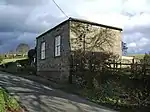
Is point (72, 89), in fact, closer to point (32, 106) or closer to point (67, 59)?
point (67, 59)

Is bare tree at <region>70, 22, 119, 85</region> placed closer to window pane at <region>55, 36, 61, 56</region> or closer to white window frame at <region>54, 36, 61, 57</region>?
white window frame at <region>54, 36, 61, 57</region>

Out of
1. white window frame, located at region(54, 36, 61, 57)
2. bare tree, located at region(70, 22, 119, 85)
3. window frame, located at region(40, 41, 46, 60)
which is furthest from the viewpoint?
window frame, located at region(40, 41, 46, 60)

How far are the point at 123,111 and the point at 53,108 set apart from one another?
3180 millimetres

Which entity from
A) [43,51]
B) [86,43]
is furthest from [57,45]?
[43,51]

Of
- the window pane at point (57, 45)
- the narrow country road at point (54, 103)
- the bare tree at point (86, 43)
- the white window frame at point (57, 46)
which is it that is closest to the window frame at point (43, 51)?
→ the white window frame at point (57, 46)

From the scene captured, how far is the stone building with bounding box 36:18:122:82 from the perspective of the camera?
2464 cm

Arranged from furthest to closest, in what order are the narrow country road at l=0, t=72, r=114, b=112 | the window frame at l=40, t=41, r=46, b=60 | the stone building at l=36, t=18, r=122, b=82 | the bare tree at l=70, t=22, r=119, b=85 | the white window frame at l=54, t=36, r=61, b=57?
the window frame at l=40, t=41, r=46, b=60, the white window frame at l=54, t=36, r=61, b=57, the stone building at l=36, t=18, r=122, b=82, the bare tree at l=70, t=22, r=119, b=85, the narrow country road at l=0, t=72, r=114, b=112

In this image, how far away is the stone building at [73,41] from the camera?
80.8 feet

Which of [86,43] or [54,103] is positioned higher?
[86,43]

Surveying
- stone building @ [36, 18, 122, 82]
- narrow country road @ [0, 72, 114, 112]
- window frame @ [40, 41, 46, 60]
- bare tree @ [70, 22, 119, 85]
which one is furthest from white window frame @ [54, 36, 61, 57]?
narrow country road @ [0, 72, 114, 112]

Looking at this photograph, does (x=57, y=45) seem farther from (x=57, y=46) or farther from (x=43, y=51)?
(x=43, y=51)

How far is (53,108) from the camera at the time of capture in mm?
12992

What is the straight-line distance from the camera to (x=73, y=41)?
80.9 ft

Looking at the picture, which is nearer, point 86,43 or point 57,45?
point 86,43
